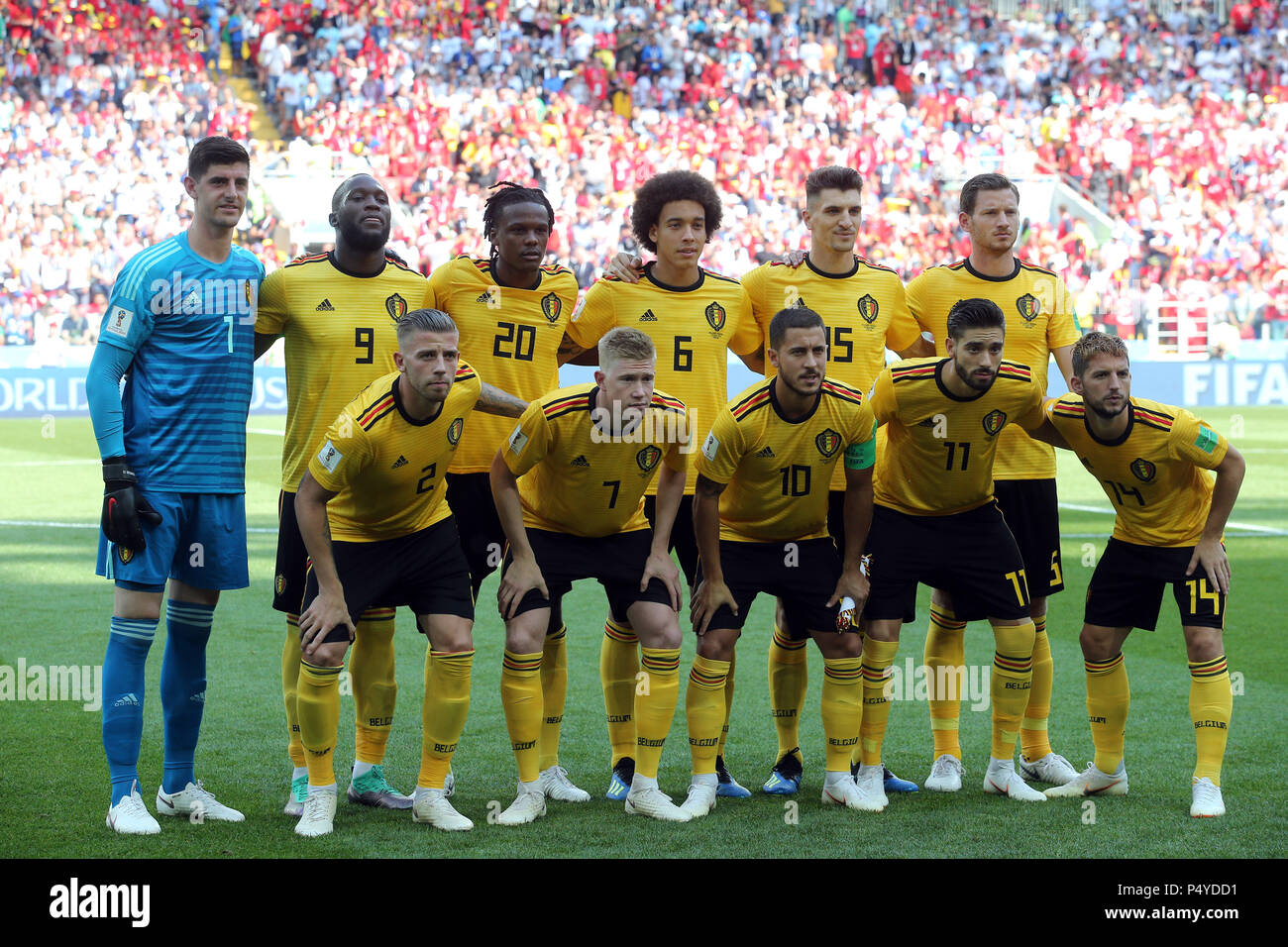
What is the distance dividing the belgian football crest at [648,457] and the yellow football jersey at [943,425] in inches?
32.9

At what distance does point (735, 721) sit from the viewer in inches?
263

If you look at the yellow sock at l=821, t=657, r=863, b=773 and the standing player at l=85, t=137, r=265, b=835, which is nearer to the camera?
the standing player at l=85, t=137, r=265, b=835

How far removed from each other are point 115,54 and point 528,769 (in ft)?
81.5

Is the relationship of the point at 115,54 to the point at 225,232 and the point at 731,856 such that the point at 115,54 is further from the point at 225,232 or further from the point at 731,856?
the point at 731,856

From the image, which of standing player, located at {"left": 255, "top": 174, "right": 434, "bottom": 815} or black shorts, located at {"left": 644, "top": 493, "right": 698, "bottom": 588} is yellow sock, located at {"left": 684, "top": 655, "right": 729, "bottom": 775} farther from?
standing player, located at {"left": 255, "top": 174, "right": 434, "bottom": 815}

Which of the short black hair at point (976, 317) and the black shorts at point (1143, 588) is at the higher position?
the short black hair at point (976, 317)

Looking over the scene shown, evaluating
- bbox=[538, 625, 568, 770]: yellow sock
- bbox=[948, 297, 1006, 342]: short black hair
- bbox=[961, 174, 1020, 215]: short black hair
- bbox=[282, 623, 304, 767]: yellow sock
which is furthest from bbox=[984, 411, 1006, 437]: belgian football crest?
bbox=[282, 623, 304, 767]: yellow sock

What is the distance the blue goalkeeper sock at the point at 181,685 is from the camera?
5.09 m

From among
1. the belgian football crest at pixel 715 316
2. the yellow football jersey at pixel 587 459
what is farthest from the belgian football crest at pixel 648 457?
the belgian football crest at pixel 715 316

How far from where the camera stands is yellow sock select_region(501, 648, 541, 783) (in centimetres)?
509

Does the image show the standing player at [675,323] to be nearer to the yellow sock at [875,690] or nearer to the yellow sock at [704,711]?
the yellow sock at [704,711]

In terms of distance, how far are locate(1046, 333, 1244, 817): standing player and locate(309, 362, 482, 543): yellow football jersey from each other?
224 cm

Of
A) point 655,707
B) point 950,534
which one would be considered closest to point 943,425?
point 950,534
